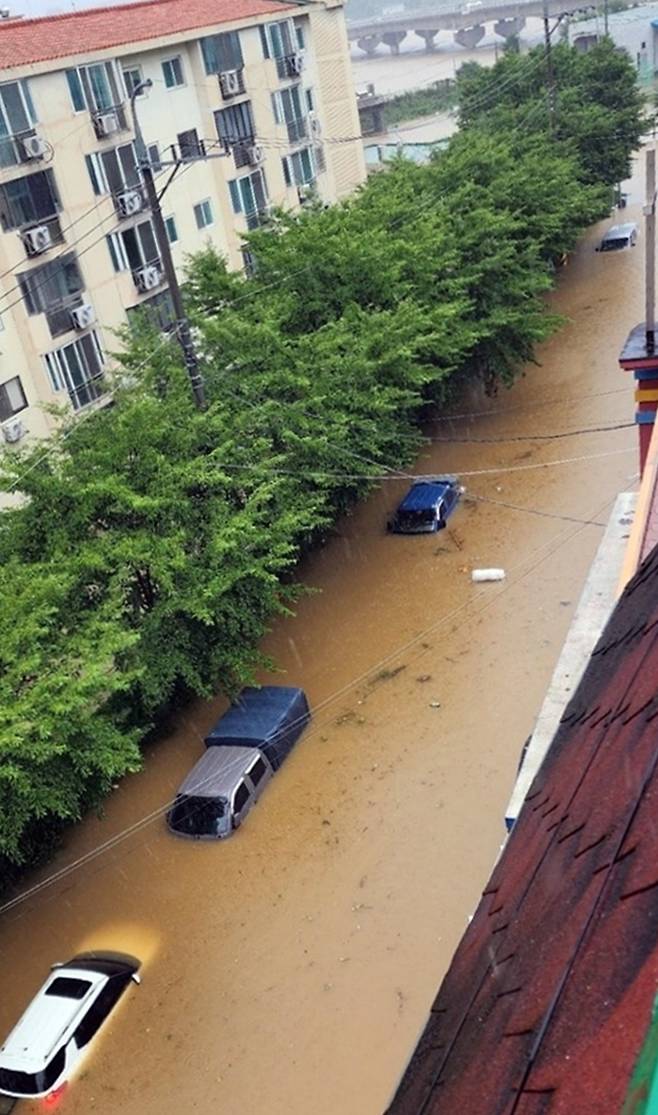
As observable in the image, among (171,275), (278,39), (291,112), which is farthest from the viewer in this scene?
(291,112)

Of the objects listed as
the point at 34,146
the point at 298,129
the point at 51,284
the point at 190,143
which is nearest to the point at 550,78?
the point at 298,129

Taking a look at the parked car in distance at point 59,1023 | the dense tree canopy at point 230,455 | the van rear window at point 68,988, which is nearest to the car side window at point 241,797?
the dense tree canopy at point 230,455

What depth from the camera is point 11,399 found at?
58.9 feet

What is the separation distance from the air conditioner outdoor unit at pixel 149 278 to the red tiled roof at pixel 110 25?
4415 mm

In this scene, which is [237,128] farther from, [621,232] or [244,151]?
[621,232]

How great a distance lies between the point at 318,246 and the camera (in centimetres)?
1672

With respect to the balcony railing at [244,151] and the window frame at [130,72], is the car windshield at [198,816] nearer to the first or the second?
the window frame at [130,72]

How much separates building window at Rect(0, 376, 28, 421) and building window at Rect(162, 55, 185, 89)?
9.24 m

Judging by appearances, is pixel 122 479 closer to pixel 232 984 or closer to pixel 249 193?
pixel 232 984

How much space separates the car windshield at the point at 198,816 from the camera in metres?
11.2

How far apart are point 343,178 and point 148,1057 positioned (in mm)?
27534

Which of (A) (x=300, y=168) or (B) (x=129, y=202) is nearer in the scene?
(B) (x=129, y=202)

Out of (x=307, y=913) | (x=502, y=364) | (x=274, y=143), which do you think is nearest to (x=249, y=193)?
(x=274, y=143)

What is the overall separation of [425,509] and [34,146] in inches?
408
